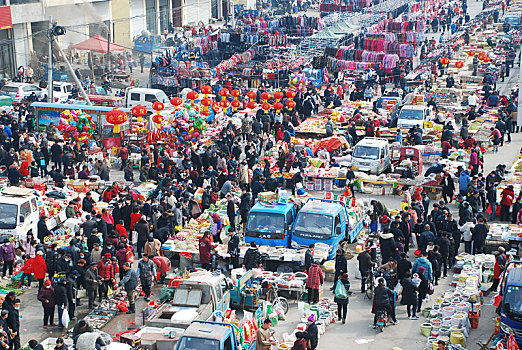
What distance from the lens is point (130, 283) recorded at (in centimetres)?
2047

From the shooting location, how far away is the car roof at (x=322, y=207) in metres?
23.6

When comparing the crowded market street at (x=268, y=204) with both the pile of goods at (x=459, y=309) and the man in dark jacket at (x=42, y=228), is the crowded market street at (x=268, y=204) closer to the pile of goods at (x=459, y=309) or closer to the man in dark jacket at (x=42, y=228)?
the pile of goods at (x=459, y=309)

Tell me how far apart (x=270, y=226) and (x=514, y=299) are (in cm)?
730

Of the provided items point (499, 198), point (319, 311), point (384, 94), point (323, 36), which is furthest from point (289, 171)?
point (323, 36)

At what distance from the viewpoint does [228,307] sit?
20.2 metres

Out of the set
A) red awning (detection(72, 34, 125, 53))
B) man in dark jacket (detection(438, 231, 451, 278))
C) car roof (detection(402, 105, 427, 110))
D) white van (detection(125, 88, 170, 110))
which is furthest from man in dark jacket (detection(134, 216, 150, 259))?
red awning (detection(72, 34, 125, 53))

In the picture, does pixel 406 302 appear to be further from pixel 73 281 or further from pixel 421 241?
pixel 73 281

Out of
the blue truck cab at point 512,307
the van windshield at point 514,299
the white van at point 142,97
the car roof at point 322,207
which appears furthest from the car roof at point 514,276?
the white van at point 142,97

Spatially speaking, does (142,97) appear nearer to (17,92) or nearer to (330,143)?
(17,92)

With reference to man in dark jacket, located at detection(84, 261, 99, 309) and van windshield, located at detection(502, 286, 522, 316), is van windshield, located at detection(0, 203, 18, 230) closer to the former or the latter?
man in dark jacket, located at detection(84, 261, 99, 309)

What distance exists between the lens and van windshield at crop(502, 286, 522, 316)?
1791 cm

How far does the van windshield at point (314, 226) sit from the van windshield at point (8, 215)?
7.53 meters

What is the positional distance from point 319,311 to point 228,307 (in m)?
2.04

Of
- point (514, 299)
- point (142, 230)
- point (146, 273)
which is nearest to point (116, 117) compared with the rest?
point (142, 230)
